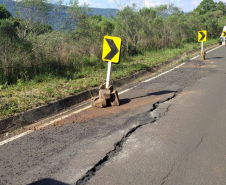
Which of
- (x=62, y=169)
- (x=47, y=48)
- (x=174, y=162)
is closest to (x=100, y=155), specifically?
(x=62, y=169)

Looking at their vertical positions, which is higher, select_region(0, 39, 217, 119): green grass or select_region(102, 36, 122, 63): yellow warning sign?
select_region(102, 36, 122, 63): yellow warning sign

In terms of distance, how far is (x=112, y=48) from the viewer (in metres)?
6.70

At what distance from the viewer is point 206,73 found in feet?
36.7

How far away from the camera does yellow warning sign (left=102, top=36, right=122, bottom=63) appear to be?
667cm

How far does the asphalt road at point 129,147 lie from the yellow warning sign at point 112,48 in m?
1.25

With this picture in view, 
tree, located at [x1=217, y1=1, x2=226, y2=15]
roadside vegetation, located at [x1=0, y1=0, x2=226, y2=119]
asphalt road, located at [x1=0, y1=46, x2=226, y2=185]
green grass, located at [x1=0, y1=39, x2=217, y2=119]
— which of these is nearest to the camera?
asphalt road, located at [x1=0, y1=46, x2=226, y2=185]

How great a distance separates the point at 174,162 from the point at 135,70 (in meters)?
7.25

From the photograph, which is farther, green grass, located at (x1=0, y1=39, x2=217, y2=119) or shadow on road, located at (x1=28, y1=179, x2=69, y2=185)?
green grass, located at (x1=0, y1=39, x2=217, y2=119)

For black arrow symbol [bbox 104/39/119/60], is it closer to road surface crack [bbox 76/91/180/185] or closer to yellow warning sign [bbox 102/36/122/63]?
yellow warning sign [bbox 102/36/122/63]

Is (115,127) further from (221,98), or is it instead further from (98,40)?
(98,40)

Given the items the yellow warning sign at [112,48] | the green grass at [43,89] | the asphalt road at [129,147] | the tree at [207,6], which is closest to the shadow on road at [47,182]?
the asphalt road at [129,147]

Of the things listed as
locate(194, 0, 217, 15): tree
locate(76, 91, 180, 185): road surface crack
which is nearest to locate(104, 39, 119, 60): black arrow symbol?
locate(76, 91, 180, 185): road surface crack

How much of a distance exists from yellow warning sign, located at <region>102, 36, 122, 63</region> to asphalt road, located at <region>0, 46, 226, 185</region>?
125 centimetres

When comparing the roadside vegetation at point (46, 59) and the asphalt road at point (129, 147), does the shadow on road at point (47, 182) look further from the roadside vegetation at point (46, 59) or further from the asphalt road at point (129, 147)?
the roadside vegetation at point (46, 59)
